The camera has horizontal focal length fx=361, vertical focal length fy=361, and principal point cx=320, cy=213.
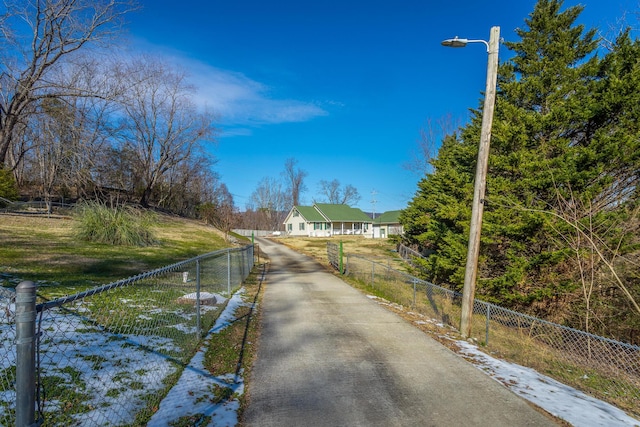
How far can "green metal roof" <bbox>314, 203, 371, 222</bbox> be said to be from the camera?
57.6 m

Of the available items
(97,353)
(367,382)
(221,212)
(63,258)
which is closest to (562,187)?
(367,382)

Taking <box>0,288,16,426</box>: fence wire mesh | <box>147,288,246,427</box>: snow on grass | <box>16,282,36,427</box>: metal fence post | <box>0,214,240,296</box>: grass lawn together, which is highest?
<box>16,282,36,427</box>: metal fence post

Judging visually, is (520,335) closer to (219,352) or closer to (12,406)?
(219,352)

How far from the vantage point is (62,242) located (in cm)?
1301

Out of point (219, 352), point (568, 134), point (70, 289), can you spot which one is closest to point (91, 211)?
point (70, 289)

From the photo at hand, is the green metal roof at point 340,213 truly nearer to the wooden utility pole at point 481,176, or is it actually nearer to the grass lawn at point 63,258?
the grass lawn at point 63,258

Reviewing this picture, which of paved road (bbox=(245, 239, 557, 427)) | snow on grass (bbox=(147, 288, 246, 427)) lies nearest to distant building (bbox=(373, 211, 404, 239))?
paved road (bbox=(245, 239, 557, 427))

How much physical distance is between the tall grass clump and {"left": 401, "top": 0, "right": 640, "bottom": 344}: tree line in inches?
481

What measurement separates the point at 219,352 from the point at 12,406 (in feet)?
9.40

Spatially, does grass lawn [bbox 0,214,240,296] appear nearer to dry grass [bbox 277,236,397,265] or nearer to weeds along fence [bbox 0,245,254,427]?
weeds along fence [bbox 0,245,254,427]

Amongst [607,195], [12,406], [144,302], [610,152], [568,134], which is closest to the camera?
[12,406]

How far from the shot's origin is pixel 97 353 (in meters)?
4.41

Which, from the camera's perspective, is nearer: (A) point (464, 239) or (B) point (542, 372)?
(B) point (542, 372)

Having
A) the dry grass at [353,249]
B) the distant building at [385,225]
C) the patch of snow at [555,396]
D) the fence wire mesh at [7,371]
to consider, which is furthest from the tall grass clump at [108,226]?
the distant building at [385,225]
